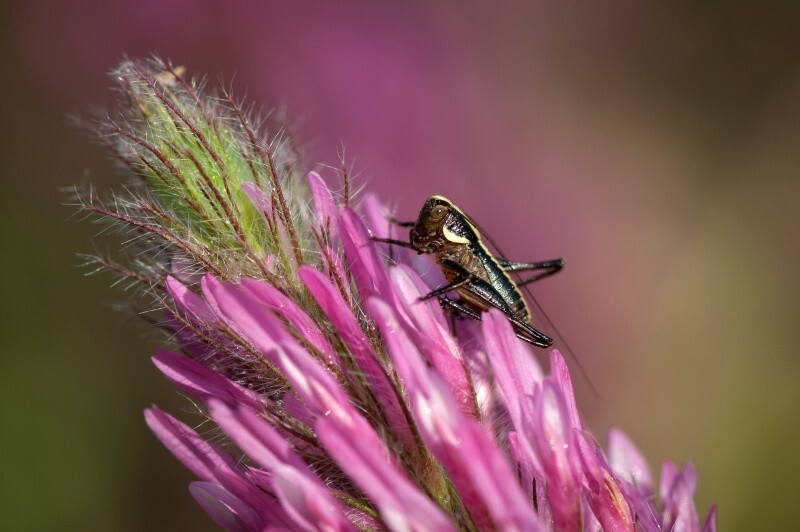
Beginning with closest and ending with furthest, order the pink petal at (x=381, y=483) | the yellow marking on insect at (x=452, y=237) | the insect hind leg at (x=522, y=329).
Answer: the pink petal at (x=381, y=483)
the insect hind leg at (x=522, y=329)
the yellow marking on insect at (x=452, y=237)

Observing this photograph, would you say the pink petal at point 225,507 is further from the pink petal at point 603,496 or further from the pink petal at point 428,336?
the pink petal at point 603,496

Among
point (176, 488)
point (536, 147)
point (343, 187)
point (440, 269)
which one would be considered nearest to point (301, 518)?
point (343, 187)

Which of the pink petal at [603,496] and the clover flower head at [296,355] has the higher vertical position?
the clover flower head at [296,355]

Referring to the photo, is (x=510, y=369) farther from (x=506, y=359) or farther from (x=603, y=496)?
(x=603, y=496)

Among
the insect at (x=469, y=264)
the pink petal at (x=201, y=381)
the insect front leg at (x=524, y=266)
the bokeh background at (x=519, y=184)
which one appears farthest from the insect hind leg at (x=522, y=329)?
the bokeh background at (x=519, y=184)

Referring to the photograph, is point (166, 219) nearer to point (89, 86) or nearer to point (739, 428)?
point (739, 428)

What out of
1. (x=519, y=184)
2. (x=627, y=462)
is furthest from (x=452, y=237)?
(x=519, y=184)
